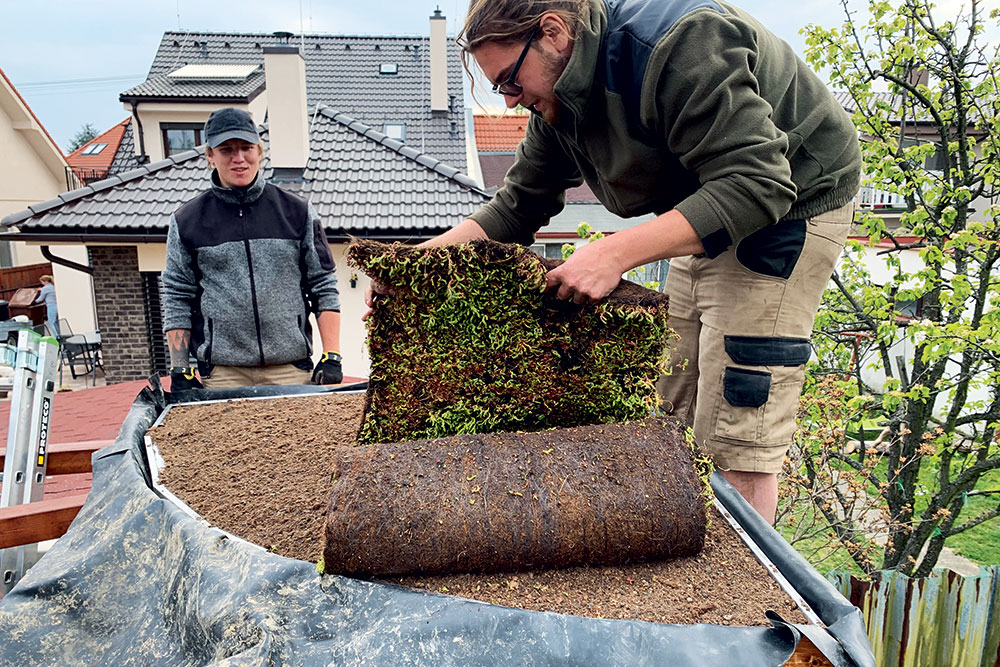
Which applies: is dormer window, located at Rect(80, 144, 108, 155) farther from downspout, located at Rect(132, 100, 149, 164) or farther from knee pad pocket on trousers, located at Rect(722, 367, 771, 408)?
knee pad pocket on trousers, located at Rect(722, 367, 771, 408)

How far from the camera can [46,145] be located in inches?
776

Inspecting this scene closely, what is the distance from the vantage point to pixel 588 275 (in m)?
1.56

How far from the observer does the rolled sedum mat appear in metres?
1.38

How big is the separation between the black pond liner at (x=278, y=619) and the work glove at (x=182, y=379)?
1.36m

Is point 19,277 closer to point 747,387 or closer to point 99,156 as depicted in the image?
point 99,156

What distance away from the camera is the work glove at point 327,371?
3422 millimetres

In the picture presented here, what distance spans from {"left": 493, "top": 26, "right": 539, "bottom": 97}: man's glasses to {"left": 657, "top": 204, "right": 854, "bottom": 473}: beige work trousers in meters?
0.71

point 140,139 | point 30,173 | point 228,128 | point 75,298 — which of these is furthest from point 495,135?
point 228,128

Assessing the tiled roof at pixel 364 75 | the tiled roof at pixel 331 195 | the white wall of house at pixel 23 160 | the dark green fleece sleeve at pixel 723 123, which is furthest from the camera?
the white wall of house at pixel 23 160

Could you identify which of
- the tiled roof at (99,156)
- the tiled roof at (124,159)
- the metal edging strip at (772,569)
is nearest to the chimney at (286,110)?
the tiled roof at (124,159)

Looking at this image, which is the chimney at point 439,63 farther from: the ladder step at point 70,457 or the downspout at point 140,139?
the ladder step at point 70,457

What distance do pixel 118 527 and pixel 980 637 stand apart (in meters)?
3.81

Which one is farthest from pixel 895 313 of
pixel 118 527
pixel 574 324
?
pixel 118 527

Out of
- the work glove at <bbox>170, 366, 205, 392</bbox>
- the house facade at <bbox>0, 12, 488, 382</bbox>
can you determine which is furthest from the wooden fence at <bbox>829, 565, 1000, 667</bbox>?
the house facade at <bbox>0, 12, 488, 382</bbox>
